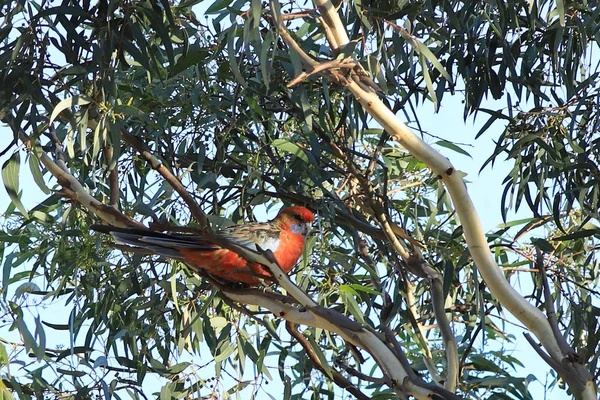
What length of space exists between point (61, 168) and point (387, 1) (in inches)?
41.8

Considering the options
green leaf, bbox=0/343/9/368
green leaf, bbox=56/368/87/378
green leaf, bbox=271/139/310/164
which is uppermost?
green leaf, bbox=271/139/310/164

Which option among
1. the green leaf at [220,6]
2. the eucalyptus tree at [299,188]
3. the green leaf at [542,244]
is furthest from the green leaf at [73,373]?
the green leaf at [542,244]

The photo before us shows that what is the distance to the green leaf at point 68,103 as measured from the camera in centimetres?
242

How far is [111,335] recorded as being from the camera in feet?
10.6

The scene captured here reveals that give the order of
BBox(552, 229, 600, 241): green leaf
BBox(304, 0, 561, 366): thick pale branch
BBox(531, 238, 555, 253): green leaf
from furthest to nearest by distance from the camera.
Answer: BBox(531, 238, 555, 253): green leaf < BBox(552, 229, 600, 241): green leaf < BBox(304, 0, 561, 366): thick pale branch

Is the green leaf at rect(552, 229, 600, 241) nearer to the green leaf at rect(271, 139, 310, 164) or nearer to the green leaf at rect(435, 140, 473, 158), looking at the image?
the green leaf at rect(435, 140, 473, 158)

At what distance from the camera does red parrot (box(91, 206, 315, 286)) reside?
2.55m

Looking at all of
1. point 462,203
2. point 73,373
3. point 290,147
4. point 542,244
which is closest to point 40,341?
point 73,373

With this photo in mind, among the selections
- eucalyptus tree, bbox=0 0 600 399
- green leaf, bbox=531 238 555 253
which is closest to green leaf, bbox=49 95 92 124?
eucalyptus tree, bbox=0 0 600 399

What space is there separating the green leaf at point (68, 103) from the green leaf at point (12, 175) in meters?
0.23

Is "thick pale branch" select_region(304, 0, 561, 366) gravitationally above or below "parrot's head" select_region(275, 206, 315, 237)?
below

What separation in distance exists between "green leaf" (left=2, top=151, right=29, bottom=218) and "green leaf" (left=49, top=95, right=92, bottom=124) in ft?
0.75

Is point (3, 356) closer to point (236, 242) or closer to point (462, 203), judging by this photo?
point (236, 242)

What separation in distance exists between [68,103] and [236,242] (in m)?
0.73
